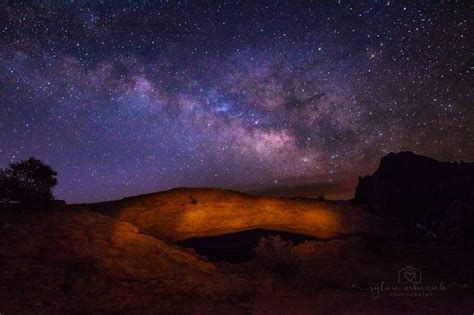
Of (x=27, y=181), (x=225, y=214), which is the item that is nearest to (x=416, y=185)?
(x=225, y=214)

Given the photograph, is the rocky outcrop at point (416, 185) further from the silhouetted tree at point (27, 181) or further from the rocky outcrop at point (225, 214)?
the silhouetted tree at point (27, 181)

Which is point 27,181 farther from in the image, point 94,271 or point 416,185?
point 416,185

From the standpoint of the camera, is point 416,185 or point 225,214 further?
point 416,185

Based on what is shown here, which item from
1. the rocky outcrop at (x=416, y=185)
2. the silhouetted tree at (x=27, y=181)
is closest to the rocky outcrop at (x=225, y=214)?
the silhouetted tree at (x=27, y=181)

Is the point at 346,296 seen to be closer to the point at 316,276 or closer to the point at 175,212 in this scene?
the point at 316,276

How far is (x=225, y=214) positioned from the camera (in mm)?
16719

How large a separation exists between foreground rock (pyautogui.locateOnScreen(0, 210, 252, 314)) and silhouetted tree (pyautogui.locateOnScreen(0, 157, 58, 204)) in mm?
4198

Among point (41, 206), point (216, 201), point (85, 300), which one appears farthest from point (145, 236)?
point (216, 201)

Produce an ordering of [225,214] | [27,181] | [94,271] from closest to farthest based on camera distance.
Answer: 1. [94,271]
2. [27,181]
3. [225,214]

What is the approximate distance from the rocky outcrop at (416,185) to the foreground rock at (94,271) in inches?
1695

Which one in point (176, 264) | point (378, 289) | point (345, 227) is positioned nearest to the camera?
point (378, 289)

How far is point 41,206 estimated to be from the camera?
36.5 feet

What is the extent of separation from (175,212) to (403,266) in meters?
9.66

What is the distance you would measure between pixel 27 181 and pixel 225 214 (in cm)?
876
